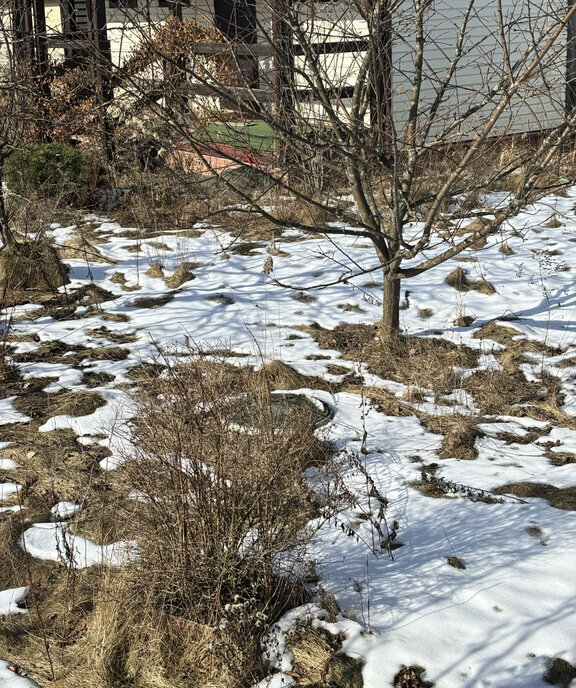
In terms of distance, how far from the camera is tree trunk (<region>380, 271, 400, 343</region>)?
19.0ft

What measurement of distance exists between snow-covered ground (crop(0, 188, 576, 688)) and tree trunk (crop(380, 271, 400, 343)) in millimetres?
292

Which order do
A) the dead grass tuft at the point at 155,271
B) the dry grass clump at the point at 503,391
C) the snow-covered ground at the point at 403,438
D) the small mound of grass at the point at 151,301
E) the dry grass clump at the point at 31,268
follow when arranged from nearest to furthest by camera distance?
the snow-covered ground at the point at 403,438, the dry grass clump at the point at 503,391, the small mound of grass at the point at 151,301, the dry grass clump at the point at 31,268, the dead grass tuft at the point at 155,271

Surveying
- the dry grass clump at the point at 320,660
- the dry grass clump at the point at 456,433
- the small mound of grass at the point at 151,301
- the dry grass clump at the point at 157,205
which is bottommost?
the dry grass clump at the point at 320,660

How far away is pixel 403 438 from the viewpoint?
467 cm

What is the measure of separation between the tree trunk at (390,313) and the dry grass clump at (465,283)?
48.0 inches

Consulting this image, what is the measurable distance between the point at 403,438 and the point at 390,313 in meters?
1.43

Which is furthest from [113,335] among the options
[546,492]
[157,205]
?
[546,492]

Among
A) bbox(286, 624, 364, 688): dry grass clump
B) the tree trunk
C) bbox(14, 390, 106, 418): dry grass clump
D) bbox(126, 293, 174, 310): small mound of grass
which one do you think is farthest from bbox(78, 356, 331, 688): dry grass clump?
bbox(126, 293, 174, 310): small mound of grass

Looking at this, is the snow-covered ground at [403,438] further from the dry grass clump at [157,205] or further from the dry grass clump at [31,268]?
the dry grass clump at [157,205]

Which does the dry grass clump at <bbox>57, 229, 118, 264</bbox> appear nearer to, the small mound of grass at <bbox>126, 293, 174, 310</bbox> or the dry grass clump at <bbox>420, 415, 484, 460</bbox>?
the small mound of grass at <bbox>126, 293, 174, 310</bbox>

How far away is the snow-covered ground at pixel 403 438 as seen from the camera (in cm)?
302

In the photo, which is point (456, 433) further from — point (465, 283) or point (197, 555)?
point (465, 283)

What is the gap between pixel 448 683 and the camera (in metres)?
2.81

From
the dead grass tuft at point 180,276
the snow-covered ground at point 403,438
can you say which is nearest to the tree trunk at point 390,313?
the snow-covered ground at point 403,438
